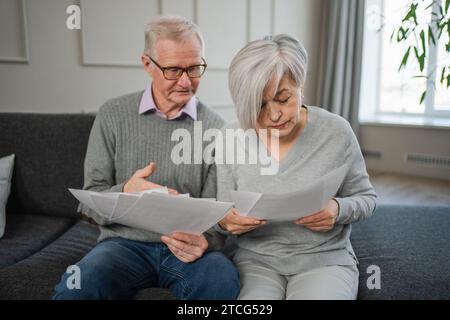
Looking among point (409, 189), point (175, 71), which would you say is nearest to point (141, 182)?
point (175, 71)

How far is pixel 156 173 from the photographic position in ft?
4.31

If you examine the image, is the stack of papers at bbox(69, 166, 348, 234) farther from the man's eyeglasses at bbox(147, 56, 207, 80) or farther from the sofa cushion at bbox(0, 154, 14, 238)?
the sofa cushion at bbox(0, 154, 14, 238)

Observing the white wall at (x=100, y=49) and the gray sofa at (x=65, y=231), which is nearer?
the gray sofa at (x=65, y=231)

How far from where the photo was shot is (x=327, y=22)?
14.4 ft

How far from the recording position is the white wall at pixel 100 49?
262 cm

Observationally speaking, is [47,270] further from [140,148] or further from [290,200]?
[290,200]

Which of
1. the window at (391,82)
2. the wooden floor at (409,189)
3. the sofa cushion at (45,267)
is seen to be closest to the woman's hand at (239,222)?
the sofa cushion at (45,267)

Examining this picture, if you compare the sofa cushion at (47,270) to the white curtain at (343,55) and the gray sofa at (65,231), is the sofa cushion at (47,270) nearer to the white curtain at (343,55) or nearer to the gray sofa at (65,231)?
the gray sofa at (65,231)

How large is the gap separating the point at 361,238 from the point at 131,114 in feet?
2.92

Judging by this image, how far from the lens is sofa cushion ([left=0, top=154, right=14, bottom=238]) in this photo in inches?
61.4

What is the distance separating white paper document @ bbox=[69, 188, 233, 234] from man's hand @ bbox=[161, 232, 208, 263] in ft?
0.24

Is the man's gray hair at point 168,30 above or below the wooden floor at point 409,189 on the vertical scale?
above

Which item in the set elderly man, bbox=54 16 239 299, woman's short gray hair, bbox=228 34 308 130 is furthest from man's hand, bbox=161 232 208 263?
woman's short gray hair, bbox=228 34 308 130
